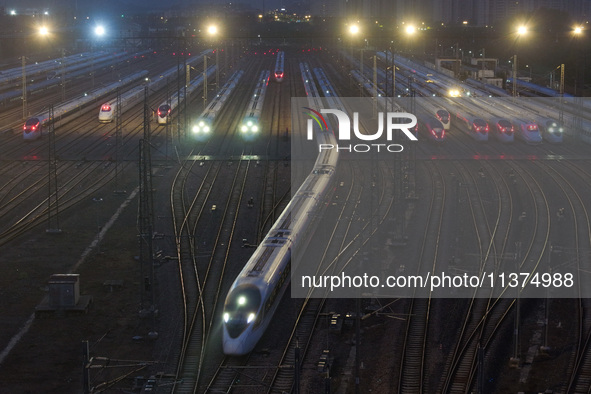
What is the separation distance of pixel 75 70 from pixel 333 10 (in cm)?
6836

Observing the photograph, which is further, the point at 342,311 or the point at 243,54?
the point at 243,54

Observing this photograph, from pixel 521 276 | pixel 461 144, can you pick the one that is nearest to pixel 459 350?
pixel 521 276

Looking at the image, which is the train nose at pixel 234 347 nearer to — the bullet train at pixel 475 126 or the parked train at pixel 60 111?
the bullet train at pixel 475 126

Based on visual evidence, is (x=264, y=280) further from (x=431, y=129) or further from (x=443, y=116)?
(x=443, y=116)

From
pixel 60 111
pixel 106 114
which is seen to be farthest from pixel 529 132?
pixel 60 111

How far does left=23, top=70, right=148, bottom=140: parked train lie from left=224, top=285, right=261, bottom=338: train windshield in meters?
20.1

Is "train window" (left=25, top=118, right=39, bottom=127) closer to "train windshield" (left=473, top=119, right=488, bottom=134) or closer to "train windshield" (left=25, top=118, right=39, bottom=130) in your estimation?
"train windshield" (left=25, top=118, right=39, bottom=130)

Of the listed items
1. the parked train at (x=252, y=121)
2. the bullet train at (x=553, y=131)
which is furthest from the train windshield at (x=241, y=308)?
the bullet train at (x=553, y=131)

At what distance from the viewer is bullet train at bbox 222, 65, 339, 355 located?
13.2 m

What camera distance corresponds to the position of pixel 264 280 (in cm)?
1392

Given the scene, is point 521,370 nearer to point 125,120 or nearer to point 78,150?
point 78,150

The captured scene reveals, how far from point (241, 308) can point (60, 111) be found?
80.1ft

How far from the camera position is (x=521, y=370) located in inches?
496

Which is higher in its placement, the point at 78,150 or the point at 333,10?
the point at 333,10
